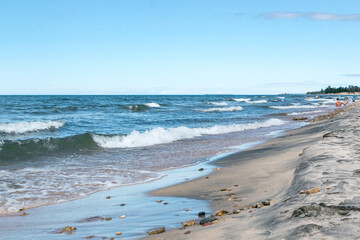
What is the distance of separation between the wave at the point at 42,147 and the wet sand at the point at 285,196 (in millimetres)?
6984

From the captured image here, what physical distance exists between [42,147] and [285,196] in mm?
10845

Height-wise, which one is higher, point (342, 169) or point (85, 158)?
point (342, 169)

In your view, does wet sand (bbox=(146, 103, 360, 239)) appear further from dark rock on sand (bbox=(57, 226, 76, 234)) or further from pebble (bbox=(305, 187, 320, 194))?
dark rock on sand (bbox=(57, 226, 76, 234))

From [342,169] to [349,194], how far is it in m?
1.47

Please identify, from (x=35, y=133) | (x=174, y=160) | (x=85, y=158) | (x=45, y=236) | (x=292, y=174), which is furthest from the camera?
(x=35, y=133)

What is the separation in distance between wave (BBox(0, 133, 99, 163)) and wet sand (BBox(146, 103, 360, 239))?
275 inches

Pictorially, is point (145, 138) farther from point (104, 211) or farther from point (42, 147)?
point (104, 211)

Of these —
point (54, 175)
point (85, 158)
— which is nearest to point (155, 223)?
point (54, 175)

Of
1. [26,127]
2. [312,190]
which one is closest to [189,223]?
[312,190]

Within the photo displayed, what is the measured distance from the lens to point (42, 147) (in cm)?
1348

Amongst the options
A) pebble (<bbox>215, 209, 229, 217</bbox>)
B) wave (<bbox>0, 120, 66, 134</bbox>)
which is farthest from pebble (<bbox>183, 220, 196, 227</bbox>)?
wave (<bbox>0, 120, 66, 134</bbox>)

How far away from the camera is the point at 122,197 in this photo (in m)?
6.55

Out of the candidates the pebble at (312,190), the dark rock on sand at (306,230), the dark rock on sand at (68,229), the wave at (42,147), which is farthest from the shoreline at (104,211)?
the wave at (42,147)

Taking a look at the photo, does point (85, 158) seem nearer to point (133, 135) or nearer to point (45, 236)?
point (133, 135)
